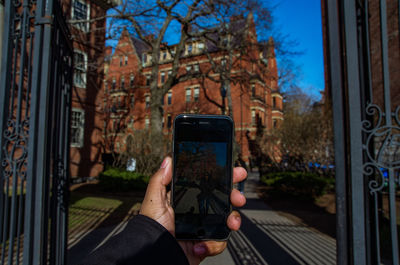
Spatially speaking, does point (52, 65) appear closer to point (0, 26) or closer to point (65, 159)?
point (65, 159)

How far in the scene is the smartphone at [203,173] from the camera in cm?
162

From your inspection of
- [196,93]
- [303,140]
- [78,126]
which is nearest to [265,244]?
[303,140]

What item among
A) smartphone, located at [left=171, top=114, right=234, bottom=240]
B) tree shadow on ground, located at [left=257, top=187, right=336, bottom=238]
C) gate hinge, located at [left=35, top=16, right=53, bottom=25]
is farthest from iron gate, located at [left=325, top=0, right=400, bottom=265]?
tree shadow on ground, located at [left=257, top=187, right=336, bottom=238]

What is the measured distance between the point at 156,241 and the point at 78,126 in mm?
18010

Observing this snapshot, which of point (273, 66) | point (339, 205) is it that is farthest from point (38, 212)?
point (273, 66)

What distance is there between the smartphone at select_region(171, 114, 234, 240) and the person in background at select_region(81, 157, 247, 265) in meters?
0.07

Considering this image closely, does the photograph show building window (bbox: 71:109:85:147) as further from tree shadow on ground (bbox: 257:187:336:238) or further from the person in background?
the person in background

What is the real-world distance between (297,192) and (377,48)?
8.97 m

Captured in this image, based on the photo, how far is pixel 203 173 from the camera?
5.57 feet

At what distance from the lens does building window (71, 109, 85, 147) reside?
17312 mm

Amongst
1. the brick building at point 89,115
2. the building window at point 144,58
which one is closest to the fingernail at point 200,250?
the brick building at point 89,115

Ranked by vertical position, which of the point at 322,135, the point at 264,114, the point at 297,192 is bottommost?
the point at 297,192

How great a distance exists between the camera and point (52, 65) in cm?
297

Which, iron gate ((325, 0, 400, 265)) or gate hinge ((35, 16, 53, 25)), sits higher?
gate hinge ((35, 16, 53, 25))
